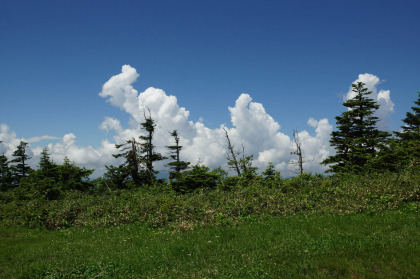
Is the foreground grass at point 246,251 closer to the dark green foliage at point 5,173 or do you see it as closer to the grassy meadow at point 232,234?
the grassy meadow at point 232,234

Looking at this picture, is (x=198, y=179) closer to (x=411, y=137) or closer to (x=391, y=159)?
(x=391, y=159)

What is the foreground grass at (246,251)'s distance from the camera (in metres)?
7.58

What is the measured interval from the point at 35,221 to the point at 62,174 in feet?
45.8

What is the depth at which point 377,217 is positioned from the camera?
1222 centimetres

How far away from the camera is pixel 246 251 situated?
9492mm

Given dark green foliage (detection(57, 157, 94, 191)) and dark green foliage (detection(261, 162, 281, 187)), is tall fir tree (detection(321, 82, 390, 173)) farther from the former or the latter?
dark green foliage (detection(57, 157, 94, 191))

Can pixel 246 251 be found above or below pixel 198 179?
below

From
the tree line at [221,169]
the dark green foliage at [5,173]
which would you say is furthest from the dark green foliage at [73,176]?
the dark green foliage at [5,173]

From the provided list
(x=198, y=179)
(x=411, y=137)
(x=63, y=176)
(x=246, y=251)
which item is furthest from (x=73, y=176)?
(x=411, y=137)

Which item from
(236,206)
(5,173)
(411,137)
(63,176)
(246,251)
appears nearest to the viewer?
(246,251)

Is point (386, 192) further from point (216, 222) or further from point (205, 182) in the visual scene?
point (205, 182)

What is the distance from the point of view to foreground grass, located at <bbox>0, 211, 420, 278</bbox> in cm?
758

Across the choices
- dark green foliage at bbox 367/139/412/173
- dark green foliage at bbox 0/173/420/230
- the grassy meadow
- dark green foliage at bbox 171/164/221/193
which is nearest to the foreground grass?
the grassy meadow

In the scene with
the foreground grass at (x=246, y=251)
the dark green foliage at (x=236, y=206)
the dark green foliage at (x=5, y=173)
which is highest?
the dark green foliage at (x=5, y=173)
